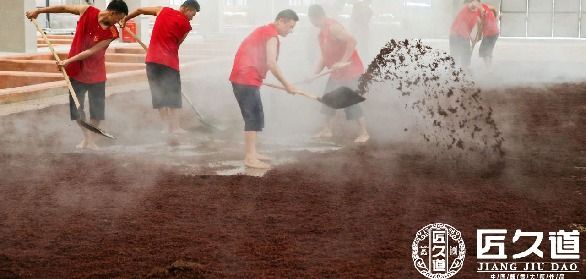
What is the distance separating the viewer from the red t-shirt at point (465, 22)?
14.8 metres

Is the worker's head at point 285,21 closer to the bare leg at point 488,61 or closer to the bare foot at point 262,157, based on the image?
the bare foot at point 262,157

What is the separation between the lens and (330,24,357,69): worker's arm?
8.20 metres

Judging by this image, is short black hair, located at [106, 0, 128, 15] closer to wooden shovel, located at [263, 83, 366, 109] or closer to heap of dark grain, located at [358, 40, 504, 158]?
wooden shovel, located at [263, 83, 366, 109]

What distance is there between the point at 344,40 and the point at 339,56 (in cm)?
30

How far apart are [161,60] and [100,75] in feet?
3.31

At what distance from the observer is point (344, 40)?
826 cm

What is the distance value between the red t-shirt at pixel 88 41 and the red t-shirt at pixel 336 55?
2229mm

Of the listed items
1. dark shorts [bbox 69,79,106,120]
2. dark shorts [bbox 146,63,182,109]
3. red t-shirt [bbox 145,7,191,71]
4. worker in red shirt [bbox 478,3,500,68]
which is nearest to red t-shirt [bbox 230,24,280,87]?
dark shorts [bbox 69,79,106,120]

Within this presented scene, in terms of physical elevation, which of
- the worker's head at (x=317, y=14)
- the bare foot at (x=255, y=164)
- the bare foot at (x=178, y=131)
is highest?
the worker's head at (x=317, y=14)

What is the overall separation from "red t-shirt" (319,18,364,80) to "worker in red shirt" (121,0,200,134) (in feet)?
4.80

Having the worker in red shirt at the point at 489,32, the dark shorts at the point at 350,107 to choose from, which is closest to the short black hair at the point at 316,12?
the dark shorts at the point at 350,107

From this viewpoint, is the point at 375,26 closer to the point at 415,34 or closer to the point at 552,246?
the point at 415,34

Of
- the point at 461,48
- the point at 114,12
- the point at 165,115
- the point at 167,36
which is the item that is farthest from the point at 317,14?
the point at 461,48

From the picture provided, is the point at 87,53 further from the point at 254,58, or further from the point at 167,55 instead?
the point at 254,58
